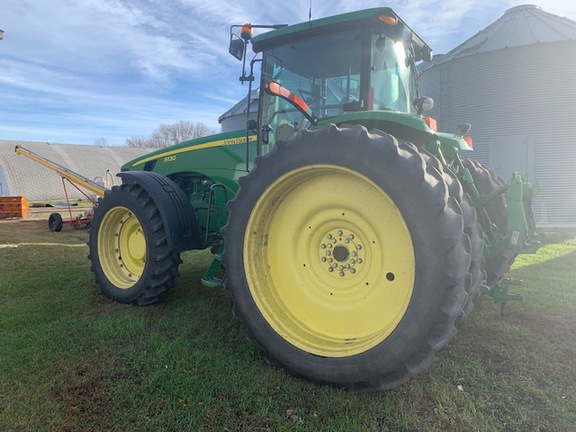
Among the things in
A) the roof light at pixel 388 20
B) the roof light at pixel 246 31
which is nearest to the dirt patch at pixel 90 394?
the roof light at pixel 246 31

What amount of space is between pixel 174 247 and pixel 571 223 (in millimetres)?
13367

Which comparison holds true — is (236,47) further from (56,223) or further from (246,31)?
(56,223)

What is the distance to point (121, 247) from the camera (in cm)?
468

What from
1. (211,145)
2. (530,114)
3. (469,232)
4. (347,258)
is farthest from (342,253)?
(530,114)

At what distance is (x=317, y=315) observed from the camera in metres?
2.86

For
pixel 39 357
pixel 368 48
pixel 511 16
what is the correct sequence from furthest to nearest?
1. pixel 511 16
2. pixel 368 48
3. pixel 39 357

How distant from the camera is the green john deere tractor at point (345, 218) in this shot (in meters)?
2.28

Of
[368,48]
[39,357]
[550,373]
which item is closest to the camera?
[550,373]

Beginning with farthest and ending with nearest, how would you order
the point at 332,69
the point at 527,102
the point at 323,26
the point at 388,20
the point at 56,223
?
the point at 527,102 < the point at 56,223 < the point at 332,69 < the point at 323,26 < the point at 388,20

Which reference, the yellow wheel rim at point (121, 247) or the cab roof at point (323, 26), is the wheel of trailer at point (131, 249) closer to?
the yellow wheel rim at point (121, 247)

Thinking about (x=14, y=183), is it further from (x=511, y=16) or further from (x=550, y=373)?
(x=550, y=373)

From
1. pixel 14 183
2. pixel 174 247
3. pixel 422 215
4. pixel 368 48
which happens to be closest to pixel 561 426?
pixel 422 215

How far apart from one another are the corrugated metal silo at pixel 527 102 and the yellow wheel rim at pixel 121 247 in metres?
12.5

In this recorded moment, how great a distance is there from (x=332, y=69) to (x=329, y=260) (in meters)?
1.66
